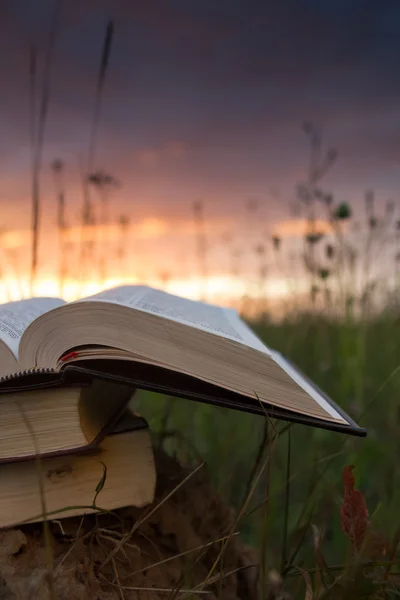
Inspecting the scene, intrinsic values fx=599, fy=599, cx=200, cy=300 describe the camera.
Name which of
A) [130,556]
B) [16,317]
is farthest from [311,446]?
[16,317]

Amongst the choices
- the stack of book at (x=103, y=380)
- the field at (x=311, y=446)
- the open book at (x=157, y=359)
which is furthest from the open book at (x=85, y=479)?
the field at (x=311, y=446)

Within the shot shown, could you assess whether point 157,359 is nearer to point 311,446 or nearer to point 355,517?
point 355,517

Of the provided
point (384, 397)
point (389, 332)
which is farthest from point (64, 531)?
point (389, 332)

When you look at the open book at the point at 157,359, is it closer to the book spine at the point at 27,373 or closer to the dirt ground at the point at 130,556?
the book spine at the point at 27,373

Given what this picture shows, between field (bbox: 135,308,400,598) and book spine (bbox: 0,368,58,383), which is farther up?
book spine (bbox: 0,368,58,383)

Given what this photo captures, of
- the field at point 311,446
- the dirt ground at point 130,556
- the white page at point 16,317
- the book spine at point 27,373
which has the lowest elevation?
the field at point 311,446

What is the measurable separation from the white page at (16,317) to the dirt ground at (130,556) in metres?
0.33

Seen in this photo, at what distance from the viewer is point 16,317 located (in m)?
1.19

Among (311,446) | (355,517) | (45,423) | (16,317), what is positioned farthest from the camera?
(311,446)

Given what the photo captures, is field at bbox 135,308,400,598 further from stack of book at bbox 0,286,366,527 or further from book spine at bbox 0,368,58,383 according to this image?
book spine at bbox 0,368,58,383

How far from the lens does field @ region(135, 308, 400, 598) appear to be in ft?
6.01

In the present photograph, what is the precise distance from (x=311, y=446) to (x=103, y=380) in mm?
1530

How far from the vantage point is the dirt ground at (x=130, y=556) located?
3.05 feet

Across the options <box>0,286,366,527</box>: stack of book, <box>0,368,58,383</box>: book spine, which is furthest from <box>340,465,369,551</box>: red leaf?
<box>0,368,58,383</box>: book spine
